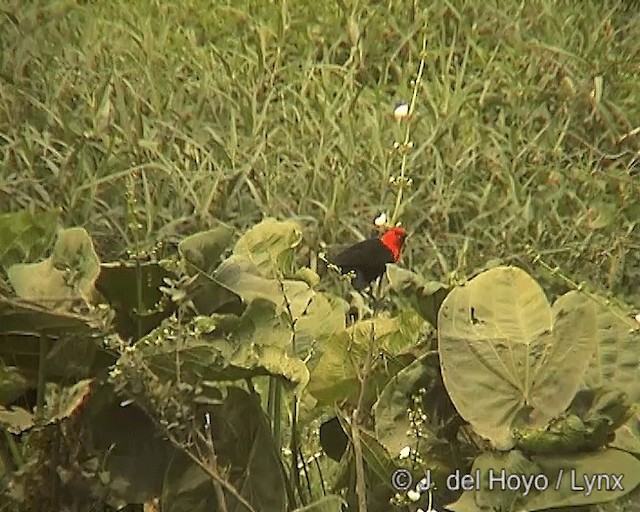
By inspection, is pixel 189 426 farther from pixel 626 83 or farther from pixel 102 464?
pixel 626 83

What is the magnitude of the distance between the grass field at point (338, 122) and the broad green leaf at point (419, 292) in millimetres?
276

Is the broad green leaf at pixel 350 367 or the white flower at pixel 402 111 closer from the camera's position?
the broad green leaf at pixel 350 367

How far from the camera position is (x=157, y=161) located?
4.15 ft

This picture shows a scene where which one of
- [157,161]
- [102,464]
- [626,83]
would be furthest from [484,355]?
[626,83]

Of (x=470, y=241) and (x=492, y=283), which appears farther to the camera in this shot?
(x=470, y=241)

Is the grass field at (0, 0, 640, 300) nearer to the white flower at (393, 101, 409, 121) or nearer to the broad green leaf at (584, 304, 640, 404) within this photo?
the white flower at (393, 101, 409, 121)

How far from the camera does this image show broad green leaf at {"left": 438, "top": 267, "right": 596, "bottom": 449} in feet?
2.67

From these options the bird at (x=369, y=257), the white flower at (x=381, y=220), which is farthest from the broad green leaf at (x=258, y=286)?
the white flower at (x=381, y=220)

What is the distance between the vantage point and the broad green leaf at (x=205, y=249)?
86cm

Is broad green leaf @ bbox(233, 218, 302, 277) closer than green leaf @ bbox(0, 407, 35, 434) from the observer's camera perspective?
No

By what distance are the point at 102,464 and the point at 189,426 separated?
0.28 ft

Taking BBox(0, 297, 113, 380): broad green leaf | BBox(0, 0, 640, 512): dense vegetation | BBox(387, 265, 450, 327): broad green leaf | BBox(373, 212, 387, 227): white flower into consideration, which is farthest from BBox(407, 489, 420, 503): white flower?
BBox(373, 212, 387, 227): white flower

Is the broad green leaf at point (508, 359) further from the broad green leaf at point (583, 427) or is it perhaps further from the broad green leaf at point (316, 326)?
the broad green leaf at point (316, 326)

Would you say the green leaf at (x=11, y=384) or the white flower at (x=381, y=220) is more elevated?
the green leaf at (x=11, y=384)
